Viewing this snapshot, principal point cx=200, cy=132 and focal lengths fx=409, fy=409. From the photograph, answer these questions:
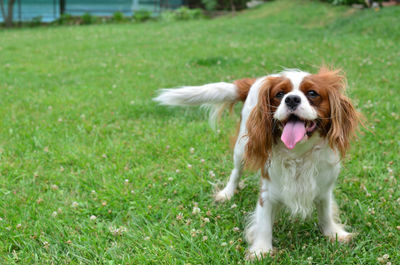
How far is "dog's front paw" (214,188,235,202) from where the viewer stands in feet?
10.6

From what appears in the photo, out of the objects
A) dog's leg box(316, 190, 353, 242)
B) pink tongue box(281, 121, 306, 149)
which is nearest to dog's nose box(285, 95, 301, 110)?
pink tongue box(281, 121, 306, 149)

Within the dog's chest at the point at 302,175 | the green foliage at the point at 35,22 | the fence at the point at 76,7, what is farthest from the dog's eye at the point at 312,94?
the fence at the point at 76,7

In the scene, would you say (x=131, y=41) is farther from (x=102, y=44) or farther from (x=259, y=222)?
(x=259, y=222)

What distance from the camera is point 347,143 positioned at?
2348 millimetres

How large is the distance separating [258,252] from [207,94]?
128 cm

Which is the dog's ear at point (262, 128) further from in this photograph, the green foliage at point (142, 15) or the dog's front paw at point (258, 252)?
the green foliage at point (142, 15)

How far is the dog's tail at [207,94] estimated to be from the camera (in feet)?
10.5

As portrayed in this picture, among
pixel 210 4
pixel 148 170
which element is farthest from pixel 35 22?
pixel 148 170

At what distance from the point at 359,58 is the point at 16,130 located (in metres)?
6.07

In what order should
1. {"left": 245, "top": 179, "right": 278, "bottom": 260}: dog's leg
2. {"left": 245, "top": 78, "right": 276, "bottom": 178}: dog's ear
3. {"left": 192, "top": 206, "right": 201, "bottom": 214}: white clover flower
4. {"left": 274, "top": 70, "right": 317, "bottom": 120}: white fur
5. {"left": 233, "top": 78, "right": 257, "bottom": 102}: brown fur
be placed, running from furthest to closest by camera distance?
1. {"left": 233, "top": 78, "right": 257, "bottom": 102}: brown fur
2. {"left": 192, "top": 206, "right": 201, "bottom": 214}: white clover flower
3. {"left": 245, "top": 179, "right": 278, "bottom": 260}: dog's leg
4. {"left": 245, "top": 78, "right": 276, "bottom": 178}: dog's ear
5. {"left": 274, "top": 70, "right": 317, "bottom": 120}: white fur

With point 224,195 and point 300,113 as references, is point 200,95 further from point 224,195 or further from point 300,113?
point 300,113

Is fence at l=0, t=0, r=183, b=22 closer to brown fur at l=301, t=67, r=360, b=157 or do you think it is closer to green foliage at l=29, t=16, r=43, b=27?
green foliage at l=29, t=16, r=43, b=27

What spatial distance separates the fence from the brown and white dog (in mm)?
21435

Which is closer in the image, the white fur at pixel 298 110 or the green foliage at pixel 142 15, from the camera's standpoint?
the white fur at pixel 298 110
